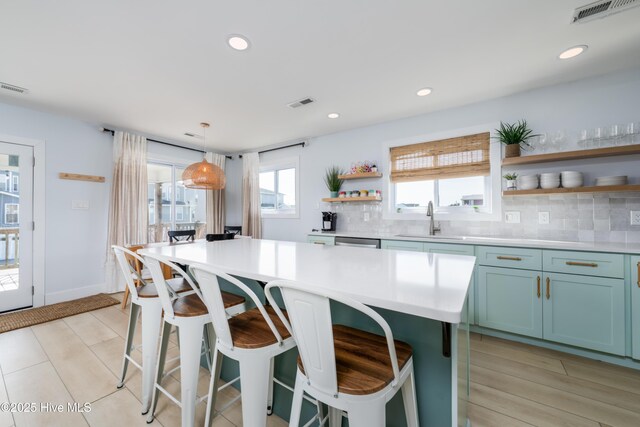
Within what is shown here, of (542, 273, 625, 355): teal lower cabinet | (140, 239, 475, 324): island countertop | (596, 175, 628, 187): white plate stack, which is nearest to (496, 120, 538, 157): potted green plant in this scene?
(596, 175, 628, 187): white plate stack

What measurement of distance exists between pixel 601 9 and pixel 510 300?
7.50ft

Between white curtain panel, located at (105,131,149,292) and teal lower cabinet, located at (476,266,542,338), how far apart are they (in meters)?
4.76

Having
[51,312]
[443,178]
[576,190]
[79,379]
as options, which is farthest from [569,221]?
[51,312]

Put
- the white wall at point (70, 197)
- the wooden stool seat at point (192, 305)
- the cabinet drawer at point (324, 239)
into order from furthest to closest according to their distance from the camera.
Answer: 1. the cabinet drawer at point (324, 239)
2. the white wall at point (70, 197)
3. the wooden stool seat at point (192, 305)

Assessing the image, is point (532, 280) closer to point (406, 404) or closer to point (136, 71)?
point (406, 404)

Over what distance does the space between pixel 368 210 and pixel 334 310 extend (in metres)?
2.84

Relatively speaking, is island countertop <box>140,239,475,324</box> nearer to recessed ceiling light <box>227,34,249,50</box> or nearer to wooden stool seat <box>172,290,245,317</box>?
wooden stool seat <box>172,290,245,317</box>

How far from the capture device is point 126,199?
402cm

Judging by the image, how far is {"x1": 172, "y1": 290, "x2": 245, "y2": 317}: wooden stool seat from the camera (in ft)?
4.53

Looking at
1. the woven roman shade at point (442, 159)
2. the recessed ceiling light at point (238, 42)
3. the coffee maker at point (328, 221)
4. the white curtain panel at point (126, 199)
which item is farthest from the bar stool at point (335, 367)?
the white curtain panel at point (126, 199)

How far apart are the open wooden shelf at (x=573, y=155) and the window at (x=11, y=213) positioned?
19.0 feet

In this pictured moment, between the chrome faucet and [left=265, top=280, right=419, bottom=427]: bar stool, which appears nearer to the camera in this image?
[left=265, top=280, right=419, bottom=427]: bar stool

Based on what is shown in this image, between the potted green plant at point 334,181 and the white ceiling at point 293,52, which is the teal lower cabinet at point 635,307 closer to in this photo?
the white ceiling at point 293,52

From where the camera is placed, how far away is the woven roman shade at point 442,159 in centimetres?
313
